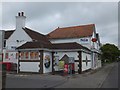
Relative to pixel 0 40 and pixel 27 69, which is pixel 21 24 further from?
pixel 0 40

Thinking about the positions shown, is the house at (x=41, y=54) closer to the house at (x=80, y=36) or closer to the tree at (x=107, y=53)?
the house at (x=80, y=36)

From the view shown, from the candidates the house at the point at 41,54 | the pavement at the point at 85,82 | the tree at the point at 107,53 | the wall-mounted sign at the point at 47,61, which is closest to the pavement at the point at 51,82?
the pavement at the point at 85,82

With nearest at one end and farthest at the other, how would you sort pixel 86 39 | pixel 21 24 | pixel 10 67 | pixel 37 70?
pixel 37 70 < pixel 10 67 < pixel 21 24 < pixel 86 39

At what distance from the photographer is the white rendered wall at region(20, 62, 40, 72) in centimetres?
2821

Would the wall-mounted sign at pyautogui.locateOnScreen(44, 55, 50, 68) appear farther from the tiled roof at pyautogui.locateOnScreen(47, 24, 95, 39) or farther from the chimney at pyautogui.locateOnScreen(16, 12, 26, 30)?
the tiled roof at pyautogui.locateOnScreen(47, 24, 95, 39)

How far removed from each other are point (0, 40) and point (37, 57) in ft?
67.9

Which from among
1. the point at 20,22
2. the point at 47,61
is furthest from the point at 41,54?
the point at 20,22

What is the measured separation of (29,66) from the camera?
28781 millimetres

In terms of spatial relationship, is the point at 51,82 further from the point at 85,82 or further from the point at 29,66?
the point at 29,66

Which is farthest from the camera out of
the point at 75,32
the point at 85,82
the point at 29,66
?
the point at 75,32

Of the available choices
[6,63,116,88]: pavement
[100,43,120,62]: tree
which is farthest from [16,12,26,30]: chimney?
[100,43,120,62]: tree

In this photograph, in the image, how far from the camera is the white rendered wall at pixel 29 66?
28209mm

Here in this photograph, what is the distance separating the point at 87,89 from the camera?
575 inches

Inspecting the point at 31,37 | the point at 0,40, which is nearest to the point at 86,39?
the point at 31,37
